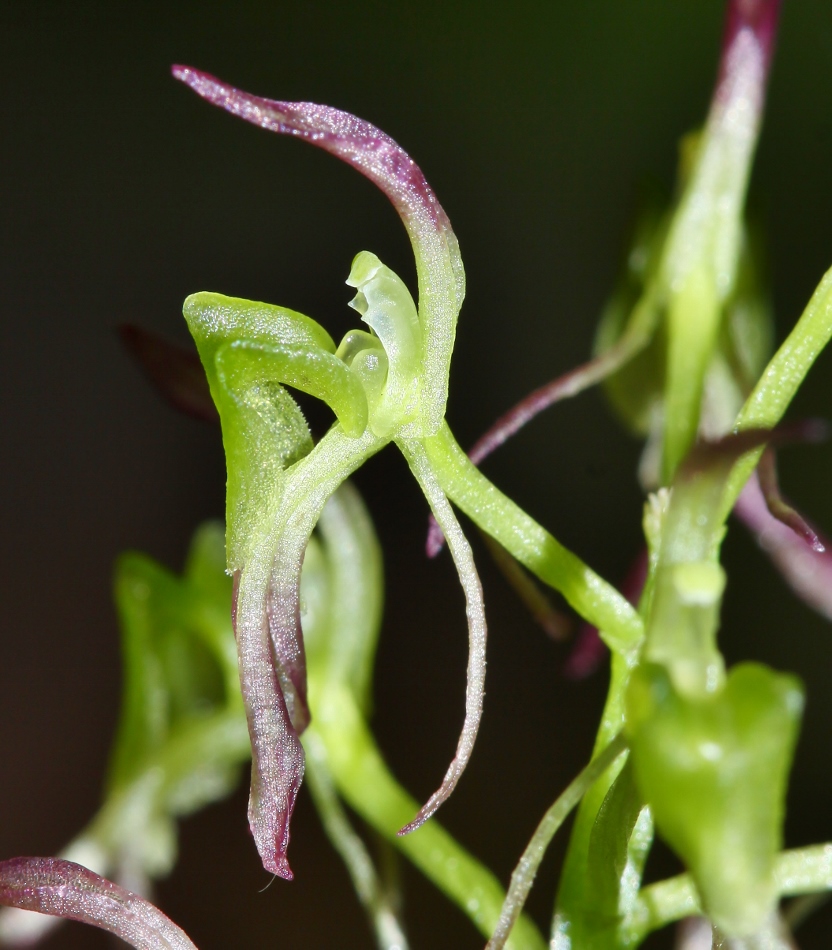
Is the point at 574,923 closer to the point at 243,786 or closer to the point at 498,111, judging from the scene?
the point at 243,786

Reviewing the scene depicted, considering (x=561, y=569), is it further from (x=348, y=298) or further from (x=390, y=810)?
(x=348, y=298)

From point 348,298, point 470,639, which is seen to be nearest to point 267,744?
point 470,639

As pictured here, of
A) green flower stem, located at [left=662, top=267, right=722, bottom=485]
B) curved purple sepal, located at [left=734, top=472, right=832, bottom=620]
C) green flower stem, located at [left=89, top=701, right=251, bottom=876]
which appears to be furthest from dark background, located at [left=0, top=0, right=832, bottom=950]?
green flower stem, located at [left=662, top=267, right=722, bottom=485]

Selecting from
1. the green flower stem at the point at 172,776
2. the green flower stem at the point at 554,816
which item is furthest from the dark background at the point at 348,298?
the green flower stem at the point at 554,816

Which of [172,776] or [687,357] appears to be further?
[172,776]

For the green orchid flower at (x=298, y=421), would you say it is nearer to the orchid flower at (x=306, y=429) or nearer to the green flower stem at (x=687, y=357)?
the orchid flower at (x=306, y=429)

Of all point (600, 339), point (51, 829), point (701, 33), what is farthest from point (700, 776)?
point (701, 33)
